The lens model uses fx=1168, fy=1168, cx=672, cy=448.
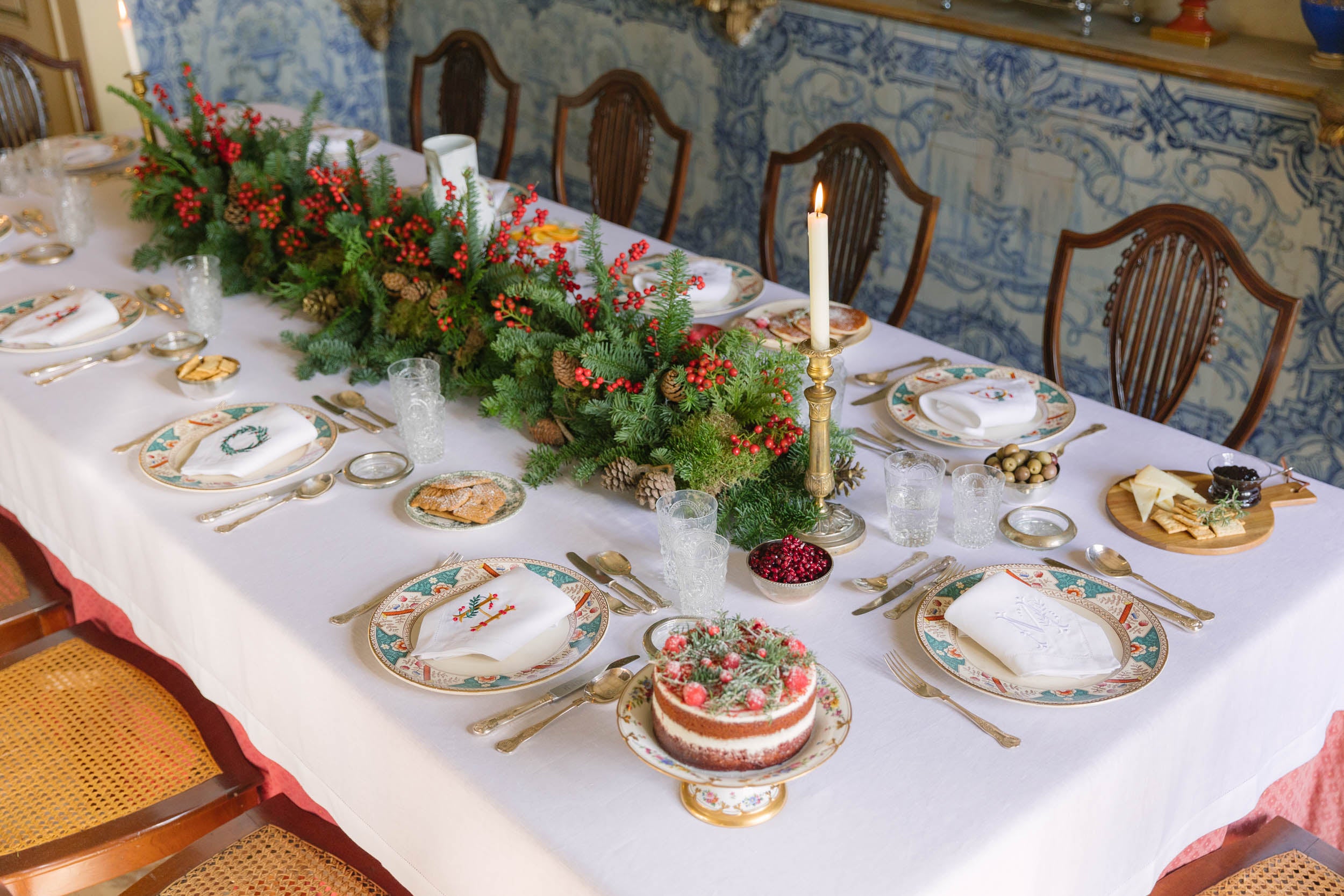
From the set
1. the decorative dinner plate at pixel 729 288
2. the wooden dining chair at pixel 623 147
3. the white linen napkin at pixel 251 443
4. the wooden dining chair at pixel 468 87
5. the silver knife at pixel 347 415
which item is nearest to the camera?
the white linen napkin at pixel 251 443

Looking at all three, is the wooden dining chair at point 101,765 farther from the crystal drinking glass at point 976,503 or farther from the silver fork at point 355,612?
the crystal drinking glass at point 976,503

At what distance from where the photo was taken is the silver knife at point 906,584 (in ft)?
4.04

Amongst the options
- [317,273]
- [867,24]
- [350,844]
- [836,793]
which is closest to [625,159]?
[867,24]

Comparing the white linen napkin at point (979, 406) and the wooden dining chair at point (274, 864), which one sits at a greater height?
the white linen napkin at point (979, 406)

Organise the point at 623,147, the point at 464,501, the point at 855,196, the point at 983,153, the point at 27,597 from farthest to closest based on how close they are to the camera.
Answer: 1. the point at 983,153
2. the point at 623,147
3. the point at 855,196
4. the point at 27,597
5. the point at 464,501

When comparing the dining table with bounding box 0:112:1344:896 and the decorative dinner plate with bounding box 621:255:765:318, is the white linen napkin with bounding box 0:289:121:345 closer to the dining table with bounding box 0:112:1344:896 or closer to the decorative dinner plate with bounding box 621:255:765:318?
the dining table with bounding box 0:112:1344:896

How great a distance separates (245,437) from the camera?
1546mm

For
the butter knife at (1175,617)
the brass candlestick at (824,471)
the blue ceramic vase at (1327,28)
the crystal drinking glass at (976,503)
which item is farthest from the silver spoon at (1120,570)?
the blue ceramic vase at (1327,28)

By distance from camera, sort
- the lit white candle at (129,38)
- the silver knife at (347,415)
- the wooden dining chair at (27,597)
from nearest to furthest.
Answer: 1. the silver knife at (347,415)
2. the wooden dining chair at (27,597)
3. the lit white candle at (129,38)

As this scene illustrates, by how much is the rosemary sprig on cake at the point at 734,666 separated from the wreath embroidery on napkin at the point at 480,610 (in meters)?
0.28

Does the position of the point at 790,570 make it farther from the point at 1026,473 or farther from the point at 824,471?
the point at 1026,473

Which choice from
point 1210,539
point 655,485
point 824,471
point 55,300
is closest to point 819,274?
point 824,471

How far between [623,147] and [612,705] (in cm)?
185

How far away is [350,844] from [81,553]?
24.3 inches
